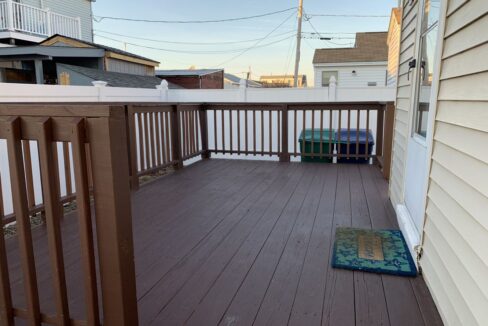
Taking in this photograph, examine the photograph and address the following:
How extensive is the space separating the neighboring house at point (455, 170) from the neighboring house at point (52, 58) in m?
10.7

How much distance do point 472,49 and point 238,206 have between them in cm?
235

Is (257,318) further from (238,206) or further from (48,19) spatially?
(48,19)

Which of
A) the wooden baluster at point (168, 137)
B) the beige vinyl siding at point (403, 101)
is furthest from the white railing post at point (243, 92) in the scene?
the beige vinyl siding at point (403, 101)

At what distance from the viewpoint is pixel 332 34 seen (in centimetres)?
2092

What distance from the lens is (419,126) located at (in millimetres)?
2664

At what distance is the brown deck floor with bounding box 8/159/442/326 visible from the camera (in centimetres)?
177

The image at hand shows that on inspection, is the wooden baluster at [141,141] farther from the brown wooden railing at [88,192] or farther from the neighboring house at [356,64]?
the neighboring house at [356,64]

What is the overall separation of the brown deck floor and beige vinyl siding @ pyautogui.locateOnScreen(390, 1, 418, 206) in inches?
10.6

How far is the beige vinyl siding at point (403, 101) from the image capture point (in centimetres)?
301

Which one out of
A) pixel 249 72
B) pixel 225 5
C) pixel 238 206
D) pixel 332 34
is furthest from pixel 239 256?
pixel 249 72

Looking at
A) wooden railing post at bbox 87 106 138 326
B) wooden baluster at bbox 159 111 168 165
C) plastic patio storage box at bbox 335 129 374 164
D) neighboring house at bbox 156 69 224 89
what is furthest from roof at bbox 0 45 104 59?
wooden railing post at bbox 87 106 138 326

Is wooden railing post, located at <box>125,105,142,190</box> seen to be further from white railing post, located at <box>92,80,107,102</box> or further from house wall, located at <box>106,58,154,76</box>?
house wall, located at <box>106,58,154,76</box>

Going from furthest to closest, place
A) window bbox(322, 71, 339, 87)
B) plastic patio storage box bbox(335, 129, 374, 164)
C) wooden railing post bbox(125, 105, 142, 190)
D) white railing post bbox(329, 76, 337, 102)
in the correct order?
window bbox(322, 71, 339, 87) → white railing post bbox(329, 76, 337, 102) → plastic patio storage box bbox(335, 129, 374, 164) → wooden railing post bbox(125, 105, 142, 190)

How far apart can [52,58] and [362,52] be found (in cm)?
1209
